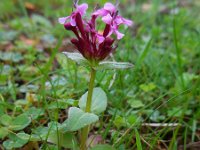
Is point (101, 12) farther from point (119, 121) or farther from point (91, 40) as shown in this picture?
point (119, 121)

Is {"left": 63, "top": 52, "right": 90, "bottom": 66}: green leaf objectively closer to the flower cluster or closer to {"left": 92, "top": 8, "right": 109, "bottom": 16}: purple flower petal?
the flower cluster

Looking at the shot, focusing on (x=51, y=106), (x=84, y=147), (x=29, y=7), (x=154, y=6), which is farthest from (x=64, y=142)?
(x=29, y=7)

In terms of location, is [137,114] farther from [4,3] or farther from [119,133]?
[4,3]

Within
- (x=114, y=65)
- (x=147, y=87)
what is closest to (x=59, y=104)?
(x=114, y=65)

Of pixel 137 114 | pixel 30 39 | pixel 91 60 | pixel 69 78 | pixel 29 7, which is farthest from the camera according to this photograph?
pixel 29 7

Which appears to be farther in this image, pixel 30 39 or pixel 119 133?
pixel 30 39

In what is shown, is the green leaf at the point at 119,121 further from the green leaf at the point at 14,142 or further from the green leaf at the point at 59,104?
the green leaf at the point at 14,142
